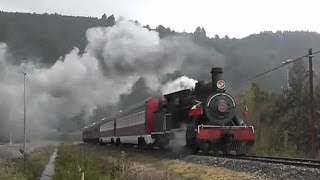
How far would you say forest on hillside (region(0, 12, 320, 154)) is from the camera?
150ft

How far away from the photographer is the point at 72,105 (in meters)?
54.0

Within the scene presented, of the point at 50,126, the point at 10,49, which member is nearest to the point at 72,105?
the point at 10,49

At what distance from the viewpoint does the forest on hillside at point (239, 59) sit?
4559 cm

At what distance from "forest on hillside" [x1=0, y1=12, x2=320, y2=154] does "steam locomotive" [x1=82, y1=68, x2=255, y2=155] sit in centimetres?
904

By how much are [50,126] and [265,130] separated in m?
48.0

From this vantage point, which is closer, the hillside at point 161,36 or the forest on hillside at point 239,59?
the forest on hillside at point 239,59

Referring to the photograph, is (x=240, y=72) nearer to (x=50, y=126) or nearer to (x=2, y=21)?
(x=50, y=126)

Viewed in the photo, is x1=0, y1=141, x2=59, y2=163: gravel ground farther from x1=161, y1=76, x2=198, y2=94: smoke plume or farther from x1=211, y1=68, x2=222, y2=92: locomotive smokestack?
x1=211, y1=68, x2=222, y2=92: locomotive smokestack

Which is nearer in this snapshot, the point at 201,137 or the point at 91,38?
the point at 201,137

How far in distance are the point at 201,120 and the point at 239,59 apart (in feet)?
136

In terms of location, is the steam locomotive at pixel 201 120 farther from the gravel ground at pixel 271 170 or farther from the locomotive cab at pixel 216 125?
the gravel ground at pixel 271 170

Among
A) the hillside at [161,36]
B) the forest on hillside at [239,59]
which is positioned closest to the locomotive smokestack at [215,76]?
→ the forest on hillside at [239,59]

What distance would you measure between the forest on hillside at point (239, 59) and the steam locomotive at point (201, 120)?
9.04 metres

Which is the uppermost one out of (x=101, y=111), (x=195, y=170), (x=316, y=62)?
(x=316, y=62)
